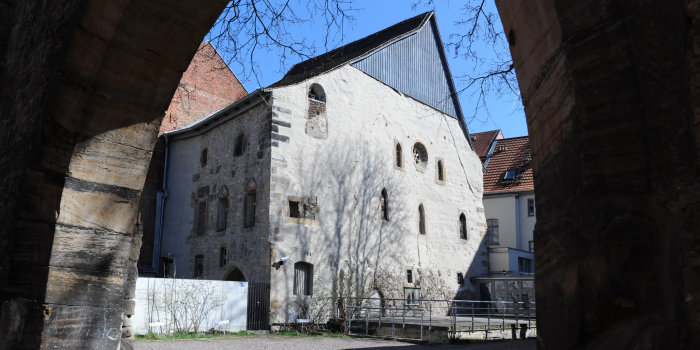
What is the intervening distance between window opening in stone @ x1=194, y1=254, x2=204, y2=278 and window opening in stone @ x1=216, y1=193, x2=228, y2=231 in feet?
4.45

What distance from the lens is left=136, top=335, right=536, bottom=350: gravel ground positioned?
39.9 feet

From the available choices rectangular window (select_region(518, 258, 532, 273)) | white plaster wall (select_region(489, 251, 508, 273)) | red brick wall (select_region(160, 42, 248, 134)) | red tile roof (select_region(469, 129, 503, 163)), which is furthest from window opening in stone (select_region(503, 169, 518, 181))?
red brick wall (select_region(160, 42, 248, 134))

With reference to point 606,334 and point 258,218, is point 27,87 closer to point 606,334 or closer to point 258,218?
point 606,334

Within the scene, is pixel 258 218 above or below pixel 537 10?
above

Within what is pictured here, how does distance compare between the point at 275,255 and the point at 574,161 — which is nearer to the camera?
the point at 574,161

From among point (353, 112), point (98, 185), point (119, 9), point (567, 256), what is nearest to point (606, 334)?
point (567, 256)

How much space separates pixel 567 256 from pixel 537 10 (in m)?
0.73

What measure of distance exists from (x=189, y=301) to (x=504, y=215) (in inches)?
660

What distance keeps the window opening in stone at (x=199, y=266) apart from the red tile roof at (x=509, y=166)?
1467 centimetres

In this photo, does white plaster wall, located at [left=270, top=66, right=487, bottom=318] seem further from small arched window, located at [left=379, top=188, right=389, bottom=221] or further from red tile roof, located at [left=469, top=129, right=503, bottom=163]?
red tile roof, located at [left=469, top=129, right=503, bottom=163]

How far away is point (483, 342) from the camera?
48.3 feet

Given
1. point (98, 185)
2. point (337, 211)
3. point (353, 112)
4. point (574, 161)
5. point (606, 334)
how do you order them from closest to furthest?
1. point (606, 334)
2. point (574, 161)
3. point (98, 185)
4. point (337, 211)
5. point (353, 112)

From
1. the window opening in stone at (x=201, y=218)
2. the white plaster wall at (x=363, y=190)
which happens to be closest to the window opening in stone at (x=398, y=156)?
the white plaster wall at (x=363, y=190)

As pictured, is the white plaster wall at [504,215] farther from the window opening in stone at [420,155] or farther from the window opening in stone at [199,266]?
the window opening in stone at [199,266]
